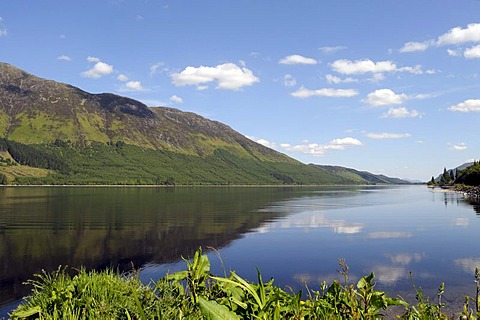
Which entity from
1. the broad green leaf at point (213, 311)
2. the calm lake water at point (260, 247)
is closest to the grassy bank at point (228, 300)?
the broad green leaf at point (213, 311)

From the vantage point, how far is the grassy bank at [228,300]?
3.65m

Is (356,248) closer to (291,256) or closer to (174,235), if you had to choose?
(291,256)

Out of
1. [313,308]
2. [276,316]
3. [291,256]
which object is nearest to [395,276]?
[291,256]

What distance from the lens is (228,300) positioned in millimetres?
4652

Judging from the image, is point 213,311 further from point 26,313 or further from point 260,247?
point 260,247

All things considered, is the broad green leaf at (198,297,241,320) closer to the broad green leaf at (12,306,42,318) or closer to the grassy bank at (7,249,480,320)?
the grassy bank at (7,249,480,320)

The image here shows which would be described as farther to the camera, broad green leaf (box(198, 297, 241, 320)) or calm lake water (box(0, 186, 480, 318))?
calm lake water (box(0, 186, 480, 318))

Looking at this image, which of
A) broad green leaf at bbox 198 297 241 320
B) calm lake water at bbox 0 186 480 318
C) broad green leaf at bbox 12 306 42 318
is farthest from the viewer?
calm lake water at bbox 0 186 480 318

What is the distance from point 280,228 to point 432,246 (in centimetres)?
2366

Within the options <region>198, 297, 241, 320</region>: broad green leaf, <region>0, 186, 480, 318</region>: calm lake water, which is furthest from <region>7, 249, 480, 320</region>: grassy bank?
<region>0, 186, 480, 318</region>: calm lake water

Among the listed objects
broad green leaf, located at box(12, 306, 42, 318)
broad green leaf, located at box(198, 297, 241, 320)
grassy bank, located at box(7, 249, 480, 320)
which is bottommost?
broad green leaf, located at box(12, 306, 42, 318)

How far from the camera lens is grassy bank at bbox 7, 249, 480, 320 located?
12.0 ft

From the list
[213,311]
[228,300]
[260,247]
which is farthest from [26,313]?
[260,247]

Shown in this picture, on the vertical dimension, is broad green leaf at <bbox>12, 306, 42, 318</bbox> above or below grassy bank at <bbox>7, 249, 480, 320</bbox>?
below
